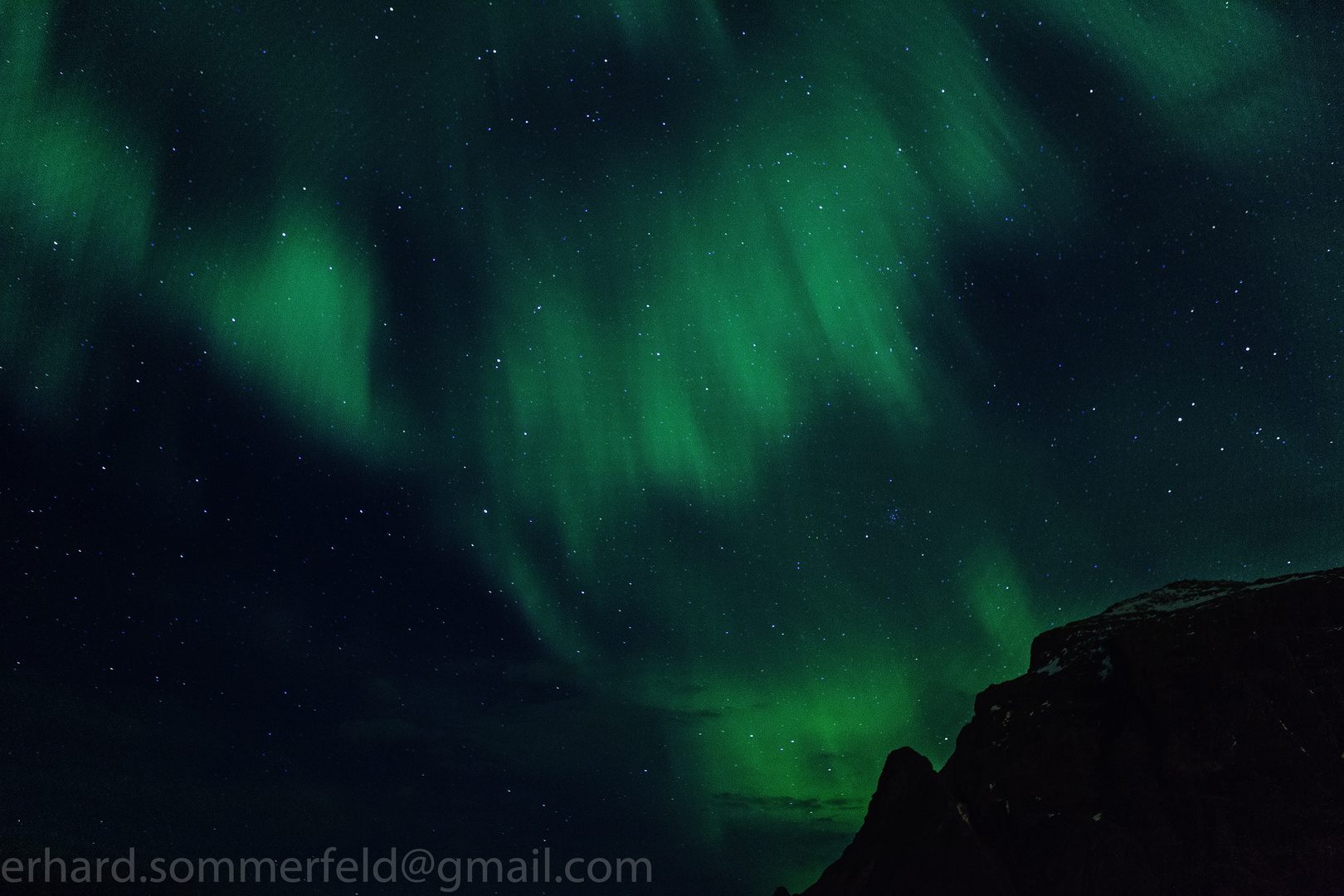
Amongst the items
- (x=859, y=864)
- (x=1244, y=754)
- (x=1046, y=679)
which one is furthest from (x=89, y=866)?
(x=1244, y=754)

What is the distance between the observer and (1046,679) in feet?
143

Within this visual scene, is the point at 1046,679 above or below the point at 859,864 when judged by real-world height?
above

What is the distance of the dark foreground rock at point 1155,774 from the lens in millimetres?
31281

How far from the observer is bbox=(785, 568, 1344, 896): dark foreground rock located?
103 feet

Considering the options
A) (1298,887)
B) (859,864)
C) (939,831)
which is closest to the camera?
(1298,887)

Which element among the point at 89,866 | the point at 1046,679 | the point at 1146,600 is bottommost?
the point at 89,866

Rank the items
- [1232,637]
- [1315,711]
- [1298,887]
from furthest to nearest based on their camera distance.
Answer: [1232,637] < [1315,711] < [1298,887]

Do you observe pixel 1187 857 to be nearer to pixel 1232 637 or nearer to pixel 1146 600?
pixel 1232 637

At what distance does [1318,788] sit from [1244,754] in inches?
100

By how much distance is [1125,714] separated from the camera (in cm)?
3812

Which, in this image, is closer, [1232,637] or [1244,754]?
[1244,754]

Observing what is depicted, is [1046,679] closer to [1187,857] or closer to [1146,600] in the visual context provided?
[1146,600]

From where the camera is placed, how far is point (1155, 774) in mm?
34781

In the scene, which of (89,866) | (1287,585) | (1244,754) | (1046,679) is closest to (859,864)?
(1046,679)
